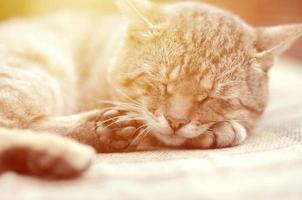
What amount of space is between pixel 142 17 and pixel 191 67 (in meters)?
0.31

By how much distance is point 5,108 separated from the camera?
5.02ft

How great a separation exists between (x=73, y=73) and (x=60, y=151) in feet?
3.57

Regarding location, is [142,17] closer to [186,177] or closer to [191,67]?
[191,67]

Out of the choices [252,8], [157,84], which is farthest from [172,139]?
[252,8]

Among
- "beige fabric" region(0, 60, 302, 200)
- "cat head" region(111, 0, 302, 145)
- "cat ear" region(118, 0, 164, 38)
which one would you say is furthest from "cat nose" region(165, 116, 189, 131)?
"cat ear" region(118, 0, 164, 38)

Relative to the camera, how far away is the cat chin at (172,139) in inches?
64.2

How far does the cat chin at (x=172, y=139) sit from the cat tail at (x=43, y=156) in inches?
18.0

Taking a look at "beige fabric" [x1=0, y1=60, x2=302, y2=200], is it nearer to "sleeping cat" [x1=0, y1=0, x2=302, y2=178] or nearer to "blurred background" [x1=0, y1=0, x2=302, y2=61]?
"sleeping cat" [x1=0, y1=0, x2=302, y2=178]

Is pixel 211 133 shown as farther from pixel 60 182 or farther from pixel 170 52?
pixel 60 182

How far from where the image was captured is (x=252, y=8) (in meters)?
3.50

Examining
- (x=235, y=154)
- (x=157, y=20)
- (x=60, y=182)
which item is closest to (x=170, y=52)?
(x=157, y=20)

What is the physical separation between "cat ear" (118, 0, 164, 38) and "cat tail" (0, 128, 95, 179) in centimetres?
72

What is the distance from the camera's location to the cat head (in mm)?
1611

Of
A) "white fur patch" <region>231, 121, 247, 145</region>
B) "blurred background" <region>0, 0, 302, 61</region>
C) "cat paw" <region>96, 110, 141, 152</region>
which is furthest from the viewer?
"blurred background" <region>0, 0, 302, 61</region>
